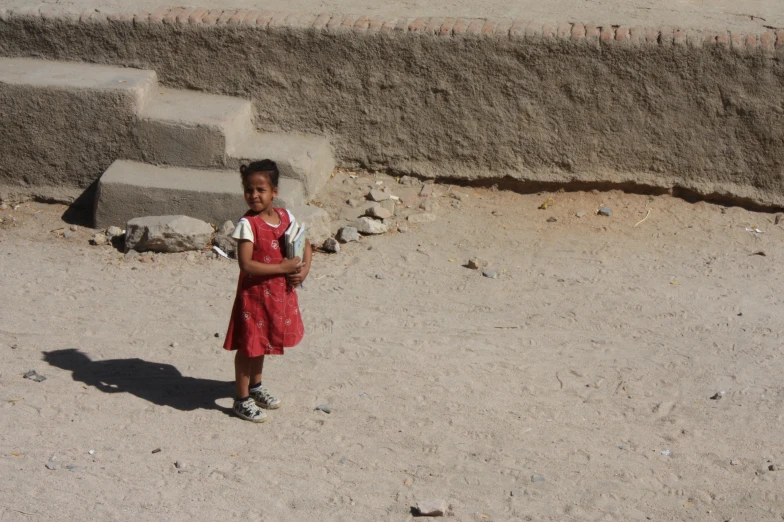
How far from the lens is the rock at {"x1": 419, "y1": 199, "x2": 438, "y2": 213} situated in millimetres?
6480

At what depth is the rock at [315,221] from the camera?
597 cm

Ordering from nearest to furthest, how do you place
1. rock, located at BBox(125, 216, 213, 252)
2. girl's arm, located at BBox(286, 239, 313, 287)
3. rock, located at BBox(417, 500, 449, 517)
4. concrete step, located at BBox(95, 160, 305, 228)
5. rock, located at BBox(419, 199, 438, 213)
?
rock, located at BBox(417, 500, 449, 517) → girl's arm, located at BBox(286, 239, 313, 287) → rock, located at BBox(125, 216, 213, 252) → concrete step, located at BBox(95, 160, 305, 228) → rock, located at BBox(419, 199, 438, 213)

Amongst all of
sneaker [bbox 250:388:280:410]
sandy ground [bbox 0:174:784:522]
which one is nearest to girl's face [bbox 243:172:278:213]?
sneaker [bbox 250:388:280:410]

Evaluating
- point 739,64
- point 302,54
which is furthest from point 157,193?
point 739,64

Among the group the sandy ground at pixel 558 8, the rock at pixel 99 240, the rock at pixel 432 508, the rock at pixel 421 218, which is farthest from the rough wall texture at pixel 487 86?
the rock at pixel 432 508

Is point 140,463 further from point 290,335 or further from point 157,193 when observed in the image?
point 157,193

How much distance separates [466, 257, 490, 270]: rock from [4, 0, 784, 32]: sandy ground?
1848 mm

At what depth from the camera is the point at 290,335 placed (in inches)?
159

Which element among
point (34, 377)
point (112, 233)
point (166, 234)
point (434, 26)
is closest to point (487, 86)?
point (434, 26)

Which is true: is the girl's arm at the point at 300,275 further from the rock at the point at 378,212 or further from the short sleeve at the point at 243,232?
the rock at the point at 378,212

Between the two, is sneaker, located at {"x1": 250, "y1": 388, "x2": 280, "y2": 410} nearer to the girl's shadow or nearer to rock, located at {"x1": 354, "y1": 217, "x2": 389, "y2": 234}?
the girl's shadow

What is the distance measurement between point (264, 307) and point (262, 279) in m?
0.13

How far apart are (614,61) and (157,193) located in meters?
3.17

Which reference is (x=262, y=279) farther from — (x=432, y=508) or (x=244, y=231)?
(x=432, y=508)
